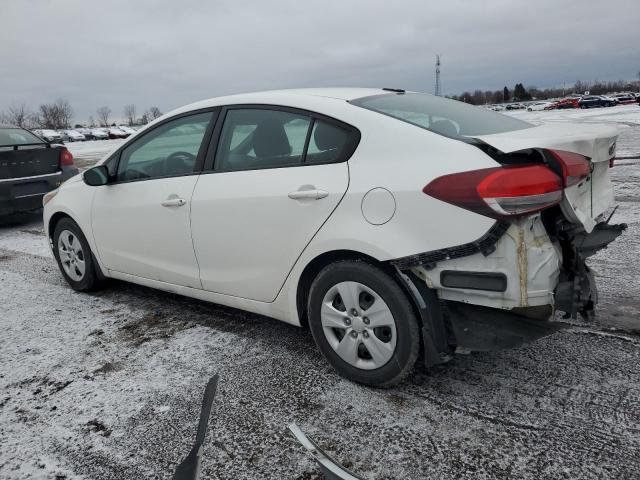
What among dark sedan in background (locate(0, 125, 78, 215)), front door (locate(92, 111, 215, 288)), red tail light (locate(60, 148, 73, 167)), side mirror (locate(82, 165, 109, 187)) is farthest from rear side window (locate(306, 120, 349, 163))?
red tail light (locate(60, 148, 73, 167))

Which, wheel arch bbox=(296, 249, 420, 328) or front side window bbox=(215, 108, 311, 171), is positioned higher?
front side window bbox=(215, 108, 311, 171)

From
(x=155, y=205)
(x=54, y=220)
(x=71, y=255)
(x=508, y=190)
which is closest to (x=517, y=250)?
(x=508, y=190)

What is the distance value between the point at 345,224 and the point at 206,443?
4.05 feet

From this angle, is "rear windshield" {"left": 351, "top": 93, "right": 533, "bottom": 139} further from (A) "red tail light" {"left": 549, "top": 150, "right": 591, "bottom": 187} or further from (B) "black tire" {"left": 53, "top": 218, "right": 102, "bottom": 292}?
(B) "black tire" {"left": 53, "top": 218, "right": 102, "bottom": 292}

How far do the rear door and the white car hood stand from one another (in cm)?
75

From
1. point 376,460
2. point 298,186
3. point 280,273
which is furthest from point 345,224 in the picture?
point 376,460

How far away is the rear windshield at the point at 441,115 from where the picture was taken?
2.75m

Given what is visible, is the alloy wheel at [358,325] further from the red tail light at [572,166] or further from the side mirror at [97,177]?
the side mirror at [97,177]

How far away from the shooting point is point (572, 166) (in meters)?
2.31

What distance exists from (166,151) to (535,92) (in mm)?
117070

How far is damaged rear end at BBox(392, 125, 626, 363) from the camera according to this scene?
2.22 meters

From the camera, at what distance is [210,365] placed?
3100 millimetres

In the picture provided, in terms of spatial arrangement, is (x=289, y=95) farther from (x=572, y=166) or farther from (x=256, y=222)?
(x=572, y=166)

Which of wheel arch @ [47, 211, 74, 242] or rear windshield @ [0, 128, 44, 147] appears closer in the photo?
wheel arch @ [47, 211, 74, 242]
